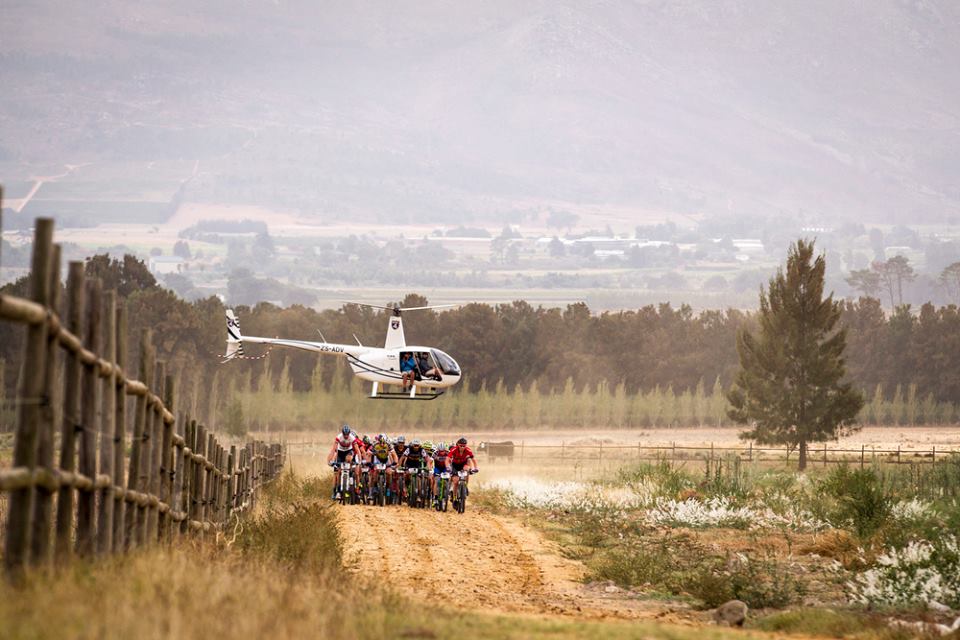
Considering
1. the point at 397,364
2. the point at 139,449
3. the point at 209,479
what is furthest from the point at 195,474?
the point at 397,364

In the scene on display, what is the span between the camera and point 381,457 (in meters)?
32.5

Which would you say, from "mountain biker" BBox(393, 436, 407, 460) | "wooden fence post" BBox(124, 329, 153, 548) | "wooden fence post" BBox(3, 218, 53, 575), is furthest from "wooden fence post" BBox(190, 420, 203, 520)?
"mountain biker" BBox(393, 436, 407, 460)

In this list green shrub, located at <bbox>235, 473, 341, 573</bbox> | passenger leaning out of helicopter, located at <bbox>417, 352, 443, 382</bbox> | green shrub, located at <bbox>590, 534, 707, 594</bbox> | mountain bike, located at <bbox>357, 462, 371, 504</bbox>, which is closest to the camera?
green shrub, located at <bbox>235, 473, 341, 573</bbox>

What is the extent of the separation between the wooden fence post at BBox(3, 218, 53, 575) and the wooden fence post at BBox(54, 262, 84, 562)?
0.80 meters

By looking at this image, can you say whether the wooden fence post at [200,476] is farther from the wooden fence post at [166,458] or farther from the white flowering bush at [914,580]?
the white flowering bush at [914,580]

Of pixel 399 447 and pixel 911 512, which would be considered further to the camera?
pixel 399 447

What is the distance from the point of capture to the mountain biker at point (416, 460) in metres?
32.5

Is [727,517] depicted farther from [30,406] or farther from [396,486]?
[30,406]

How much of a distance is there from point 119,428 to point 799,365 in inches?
1711

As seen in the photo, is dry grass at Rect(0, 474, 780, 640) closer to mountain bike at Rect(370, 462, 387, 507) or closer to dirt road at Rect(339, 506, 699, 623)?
dirt road at Rect(339, 506, 699, 623)

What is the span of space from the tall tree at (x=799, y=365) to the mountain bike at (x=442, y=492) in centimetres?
2354

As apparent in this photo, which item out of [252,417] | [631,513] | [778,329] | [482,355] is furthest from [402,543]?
[482,355]

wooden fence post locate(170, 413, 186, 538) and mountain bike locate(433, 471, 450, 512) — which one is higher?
wooden fence post locate(170, 413, 186, 538)

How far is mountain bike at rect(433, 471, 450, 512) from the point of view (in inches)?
1241
